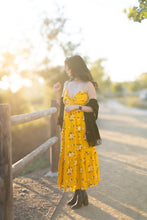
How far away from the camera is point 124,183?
14.1 feet

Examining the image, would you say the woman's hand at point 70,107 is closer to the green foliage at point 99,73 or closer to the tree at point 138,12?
the tree at point 138,12

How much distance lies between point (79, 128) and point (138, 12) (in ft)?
6.13

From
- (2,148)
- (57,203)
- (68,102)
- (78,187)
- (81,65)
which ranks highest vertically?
(81,65)

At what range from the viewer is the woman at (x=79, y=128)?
126 inches

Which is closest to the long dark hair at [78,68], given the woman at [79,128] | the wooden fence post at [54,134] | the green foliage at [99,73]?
the woman at [79,128]

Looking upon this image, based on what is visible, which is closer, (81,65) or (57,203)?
(81,65)

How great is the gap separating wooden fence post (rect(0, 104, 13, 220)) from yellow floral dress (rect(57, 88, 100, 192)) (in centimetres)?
89

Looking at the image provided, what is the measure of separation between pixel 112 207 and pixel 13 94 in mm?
8694

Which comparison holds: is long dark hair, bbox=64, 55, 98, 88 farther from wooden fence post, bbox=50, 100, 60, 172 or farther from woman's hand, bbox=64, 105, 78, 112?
wooden fence post, bbox=50, 100, 60, 172

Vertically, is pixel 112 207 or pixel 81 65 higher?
pixel 81 65

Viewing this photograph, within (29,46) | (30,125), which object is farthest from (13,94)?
(30,125)

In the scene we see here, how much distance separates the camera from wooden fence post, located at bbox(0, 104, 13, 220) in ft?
8.20

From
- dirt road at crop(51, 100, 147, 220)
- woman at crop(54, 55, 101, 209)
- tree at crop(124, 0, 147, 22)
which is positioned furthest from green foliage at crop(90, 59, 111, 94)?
woman at crop(54, 55, 101, 209)

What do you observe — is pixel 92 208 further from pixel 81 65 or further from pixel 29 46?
pixel 29 46
